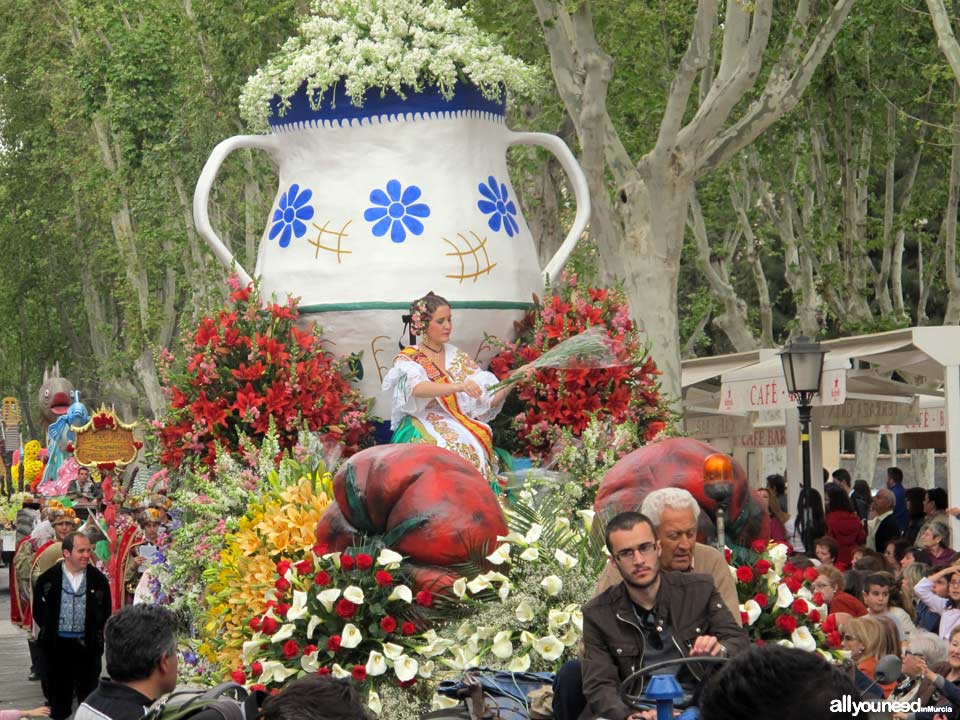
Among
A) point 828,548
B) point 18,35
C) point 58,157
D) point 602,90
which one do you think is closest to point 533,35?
point 602,90

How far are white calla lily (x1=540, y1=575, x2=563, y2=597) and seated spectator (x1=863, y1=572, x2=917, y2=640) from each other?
8.57 ft

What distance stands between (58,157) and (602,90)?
25620 millimetres

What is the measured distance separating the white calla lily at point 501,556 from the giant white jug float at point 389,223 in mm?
2630

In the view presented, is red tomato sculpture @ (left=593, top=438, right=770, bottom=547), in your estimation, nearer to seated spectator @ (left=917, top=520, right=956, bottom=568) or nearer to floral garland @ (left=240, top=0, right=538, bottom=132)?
floral garland @ (left=240, top=0, right=538, bottom=132)

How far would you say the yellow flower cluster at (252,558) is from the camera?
326 inches

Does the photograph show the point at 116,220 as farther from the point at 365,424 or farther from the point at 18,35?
the point at 365,424

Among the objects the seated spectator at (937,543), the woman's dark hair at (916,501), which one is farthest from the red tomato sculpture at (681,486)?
the woman's dark hair at (916,501)

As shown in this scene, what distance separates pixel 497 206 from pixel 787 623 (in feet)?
12.8

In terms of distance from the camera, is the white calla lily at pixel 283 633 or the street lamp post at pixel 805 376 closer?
the white calla lily at pixel 283 633

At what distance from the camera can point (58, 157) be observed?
39062 mm

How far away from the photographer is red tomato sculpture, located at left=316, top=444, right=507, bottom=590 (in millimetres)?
7621

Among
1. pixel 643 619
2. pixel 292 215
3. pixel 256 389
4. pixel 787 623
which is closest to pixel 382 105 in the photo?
pixel 292 215

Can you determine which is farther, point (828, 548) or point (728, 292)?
point (728, 292)

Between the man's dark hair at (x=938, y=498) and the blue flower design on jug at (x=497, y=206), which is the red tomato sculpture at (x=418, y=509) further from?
the man's dark hair at (x=938, y=498)
